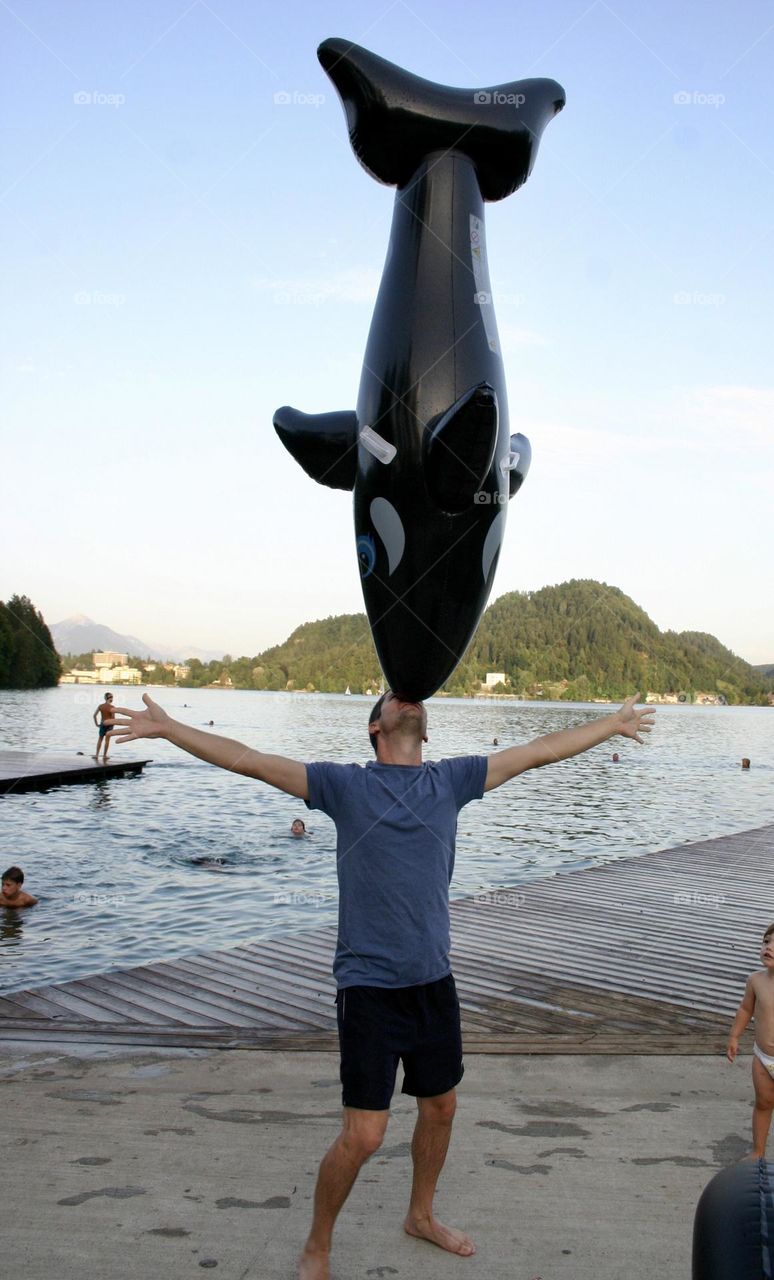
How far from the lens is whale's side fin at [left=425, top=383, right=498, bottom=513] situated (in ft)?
7.65

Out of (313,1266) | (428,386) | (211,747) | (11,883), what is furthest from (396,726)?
(11,883)

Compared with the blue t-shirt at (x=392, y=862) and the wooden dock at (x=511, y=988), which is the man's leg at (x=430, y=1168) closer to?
the blue t-shirt at (x=392, y=862)

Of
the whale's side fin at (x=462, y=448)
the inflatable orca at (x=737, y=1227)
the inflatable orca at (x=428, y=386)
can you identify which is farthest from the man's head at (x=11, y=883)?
the inflatable orca at (x=737, y=1227)

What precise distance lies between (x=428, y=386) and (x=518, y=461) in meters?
0.48

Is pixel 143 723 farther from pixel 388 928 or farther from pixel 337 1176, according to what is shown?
pixel 337 1176

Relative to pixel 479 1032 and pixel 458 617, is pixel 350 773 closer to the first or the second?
pixel 458 617

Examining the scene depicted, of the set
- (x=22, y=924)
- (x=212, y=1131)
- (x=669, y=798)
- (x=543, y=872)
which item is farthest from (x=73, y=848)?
(x=669, y=798)

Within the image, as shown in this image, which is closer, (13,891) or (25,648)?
(13,891)

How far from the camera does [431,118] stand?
2.89 metres

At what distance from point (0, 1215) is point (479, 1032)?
3.40m

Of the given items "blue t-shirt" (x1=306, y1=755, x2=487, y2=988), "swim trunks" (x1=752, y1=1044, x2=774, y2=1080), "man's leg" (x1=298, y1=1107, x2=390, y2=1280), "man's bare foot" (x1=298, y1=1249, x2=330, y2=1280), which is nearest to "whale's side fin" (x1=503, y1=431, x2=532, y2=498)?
"blue t-shirt" (x1=306, y1=755, x2=487, y2=988)

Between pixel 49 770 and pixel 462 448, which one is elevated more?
pixel 462 448

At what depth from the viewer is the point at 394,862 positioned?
11.5 ft

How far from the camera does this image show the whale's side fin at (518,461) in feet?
9.72
